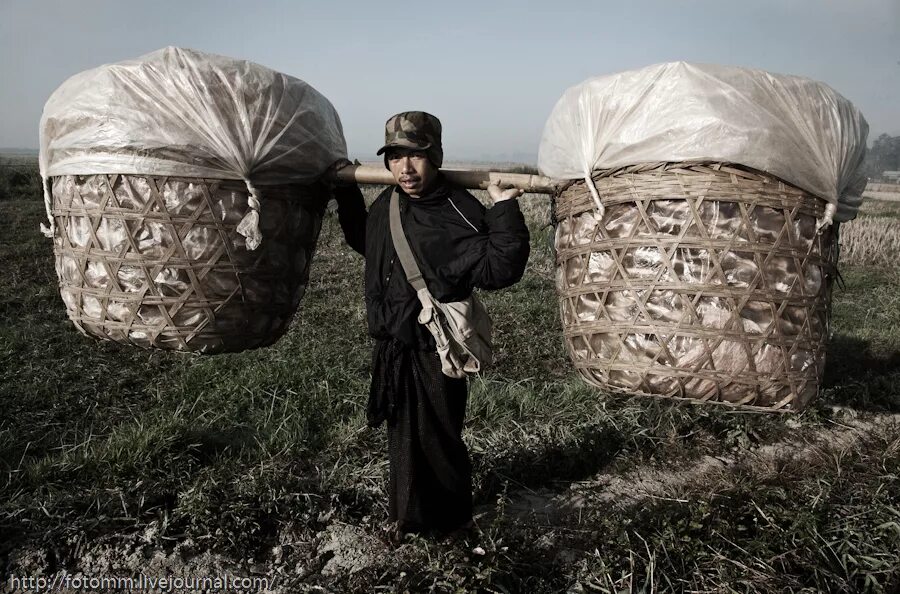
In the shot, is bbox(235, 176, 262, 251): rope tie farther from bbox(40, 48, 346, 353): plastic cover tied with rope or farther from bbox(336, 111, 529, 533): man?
bbox(336, 111, 529, 533): man

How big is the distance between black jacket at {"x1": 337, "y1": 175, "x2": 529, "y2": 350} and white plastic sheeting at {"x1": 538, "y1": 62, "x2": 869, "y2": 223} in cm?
35

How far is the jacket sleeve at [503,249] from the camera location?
207 cm

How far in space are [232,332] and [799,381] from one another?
1.97 metres

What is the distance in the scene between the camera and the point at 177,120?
2.06 metres

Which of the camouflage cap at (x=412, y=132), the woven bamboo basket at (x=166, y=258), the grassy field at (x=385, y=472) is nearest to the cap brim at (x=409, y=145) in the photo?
the camouflage cap at (x=412, y=132)

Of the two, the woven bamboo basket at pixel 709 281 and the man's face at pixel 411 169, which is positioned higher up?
the man's face at pixel 411 169

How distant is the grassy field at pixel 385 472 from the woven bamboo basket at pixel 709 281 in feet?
2.30

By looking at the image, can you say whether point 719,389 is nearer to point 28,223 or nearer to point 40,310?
point 40,310

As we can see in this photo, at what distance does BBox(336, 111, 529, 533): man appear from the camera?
7.04ft

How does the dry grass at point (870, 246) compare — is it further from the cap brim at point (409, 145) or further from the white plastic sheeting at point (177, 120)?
the white plastic sheeting at point (177, 120)

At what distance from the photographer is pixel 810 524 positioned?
9.18 ft

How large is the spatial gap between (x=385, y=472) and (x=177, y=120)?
6.60 ft

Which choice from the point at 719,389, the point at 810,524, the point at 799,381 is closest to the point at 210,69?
the point at 719,389

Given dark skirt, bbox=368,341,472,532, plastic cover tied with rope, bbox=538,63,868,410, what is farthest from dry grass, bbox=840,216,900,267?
dark skirt, bbox=368,341,472,532
